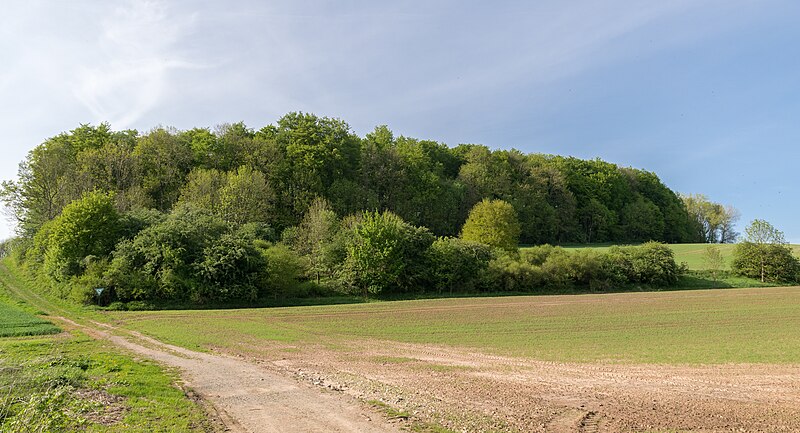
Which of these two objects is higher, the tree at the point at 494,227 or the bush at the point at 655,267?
the tree at the point at 494,227

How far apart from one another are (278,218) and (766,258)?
76439 mm

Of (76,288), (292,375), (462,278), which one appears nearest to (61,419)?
(292,375)

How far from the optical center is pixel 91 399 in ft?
33.9

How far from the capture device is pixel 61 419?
8.54 meters

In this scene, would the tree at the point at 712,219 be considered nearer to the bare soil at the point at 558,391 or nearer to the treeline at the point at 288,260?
the treeline at the point at 288,260

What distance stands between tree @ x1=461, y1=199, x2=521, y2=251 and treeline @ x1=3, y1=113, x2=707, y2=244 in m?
13.3

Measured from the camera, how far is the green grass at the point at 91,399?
8508mm

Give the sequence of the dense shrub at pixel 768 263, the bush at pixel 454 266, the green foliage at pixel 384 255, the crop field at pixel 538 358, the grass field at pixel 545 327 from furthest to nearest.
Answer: the dense shrub at pixel 768 263 → the bush at pixel 454 266 → the green foliage at pixel 384 255 → the grass field at pixel 545 327 → the crop field at pixel 538 358

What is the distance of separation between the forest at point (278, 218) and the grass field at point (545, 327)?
769 centimetres

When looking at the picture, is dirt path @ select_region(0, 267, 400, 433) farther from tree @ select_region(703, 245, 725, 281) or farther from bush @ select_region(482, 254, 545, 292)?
tree @ select_region(703, 245, 725, 281)

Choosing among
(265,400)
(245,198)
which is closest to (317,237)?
(245,198)

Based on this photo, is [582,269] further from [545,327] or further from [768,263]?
[545,327]

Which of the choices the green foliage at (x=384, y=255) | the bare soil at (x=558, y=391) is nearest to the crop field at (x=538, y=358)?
the bare soil at (x=558, y=391)

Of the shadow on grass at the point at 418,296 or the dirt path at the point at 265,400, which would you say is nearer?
the dirt path at the point at 265,400
